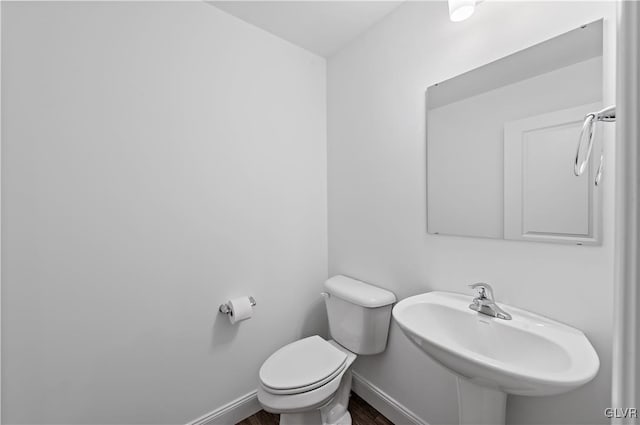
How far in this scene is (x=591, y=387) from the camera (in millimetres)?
880

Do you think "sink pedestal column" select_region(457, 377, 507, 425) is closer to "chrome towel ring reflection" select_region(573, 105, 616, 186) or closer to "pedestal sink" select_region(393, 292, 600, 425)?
"pedestal sink" select_region(393, 292, 600, 425)

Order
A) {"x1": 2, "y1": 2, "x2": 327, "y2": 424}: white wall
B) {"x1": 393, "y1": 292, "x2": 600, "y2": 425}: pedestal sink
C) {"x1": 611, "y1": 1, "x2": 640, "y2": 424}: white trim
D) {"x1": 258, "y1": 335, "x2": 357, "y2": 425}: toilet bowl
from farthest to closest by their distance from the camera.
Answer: {"x1": 258, "y1": 335, "x2": 357, "y2": 425}: toilet bowl, {"x1": 2, "y1": 2, "x2": 327, "y2": 424}: white wall, {"x1": 393, "y1": 292, "x2": 600, "y2": 425}: pedestal sink, {"x1": 611, "y1": 1, "x2": 640, "y2": 424}: white trim

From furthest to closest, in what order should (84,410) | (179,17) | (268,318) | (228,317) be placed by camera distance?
(268,318) < (228,317) < (179,17) < (84,410)

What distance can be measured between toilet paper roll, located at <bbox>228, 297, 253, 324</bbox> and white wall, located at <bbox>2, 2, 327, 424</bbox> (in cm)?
8

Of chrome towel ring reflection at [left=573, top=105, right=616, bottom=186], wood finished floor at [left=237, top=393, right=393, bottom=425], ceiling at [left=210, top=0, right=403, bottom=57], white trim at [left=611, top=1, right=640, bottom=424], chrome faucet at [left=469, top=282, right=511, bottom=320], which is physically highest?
ceiling at [left=210, top=0, right=403, bottom=57]

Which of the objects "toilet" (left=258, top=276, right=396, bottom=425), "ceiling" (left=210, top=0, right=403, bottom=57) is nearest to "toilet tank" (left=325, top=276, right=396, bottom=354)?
"toilet" (left=258, top=276, right=396, bottom=425)

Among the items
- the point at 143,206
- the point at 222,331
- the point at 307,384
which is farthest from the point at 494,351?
the point at 143,206

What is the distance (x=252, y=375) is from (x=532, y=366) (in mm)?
1384

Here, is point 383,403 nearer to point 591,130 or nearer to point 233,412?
point 233,412

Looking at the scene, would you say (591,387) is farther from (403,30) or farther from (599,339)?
(403,30)

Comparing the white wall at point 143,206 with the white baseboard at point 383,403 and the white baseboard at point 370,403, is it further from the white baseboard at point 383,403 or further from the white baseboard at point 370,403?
the white baseboard at point 383,403

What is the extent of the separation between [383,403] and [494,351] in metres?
0.86

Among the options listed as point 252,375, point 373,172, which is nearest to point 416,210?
point 373,172

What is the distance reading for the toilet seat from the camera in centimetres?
117
